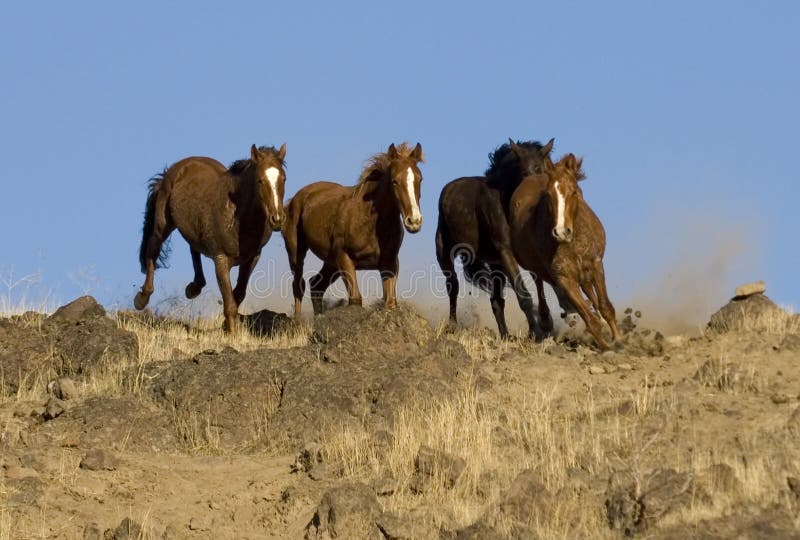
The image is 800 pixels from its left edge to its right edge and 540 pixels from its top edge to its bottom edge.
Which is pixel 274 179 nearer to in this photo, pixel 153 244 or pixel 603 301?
pixel 153 244

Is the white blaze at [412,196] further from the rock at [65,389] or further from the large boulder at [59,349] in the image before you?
the rock at [65,389]

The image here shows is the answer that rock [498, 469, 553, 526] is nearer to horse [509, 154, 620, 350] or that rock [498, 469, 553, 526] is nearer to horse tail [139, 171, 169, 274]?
horse [509, 154, 620, 350]

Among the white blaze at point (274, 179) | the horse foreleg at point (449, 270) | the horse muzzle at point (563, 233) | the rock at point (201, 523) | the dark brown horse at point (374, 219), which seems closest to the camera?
the rock at point (201, 523)

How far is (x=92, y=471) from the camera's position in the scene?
12539mm

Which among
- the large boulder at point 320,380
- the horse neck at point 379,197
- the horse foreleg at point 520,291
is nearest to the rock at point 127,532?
the large boulder at point 320,380

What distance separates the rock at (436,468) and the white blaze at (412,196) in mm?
4977

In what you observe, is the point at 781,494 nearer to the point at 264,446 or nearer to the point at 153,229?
the point at 264,446

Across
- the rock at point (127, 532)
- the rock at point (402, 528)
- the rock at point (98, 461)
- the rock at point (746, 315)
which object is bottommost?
the rock at point (402, 528)

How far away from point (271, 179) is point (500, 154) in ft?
11.0

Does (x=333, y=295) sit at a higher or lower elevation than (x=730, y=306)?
higher

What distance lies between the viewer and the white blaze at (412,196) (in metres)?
16.4

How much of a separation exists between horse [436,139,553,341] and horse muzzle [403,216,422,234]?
2215 millimetres

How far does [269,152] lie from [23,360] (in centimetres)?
413

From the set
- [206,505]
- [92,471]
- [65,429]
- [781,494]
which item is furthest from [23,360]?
[781,494]
